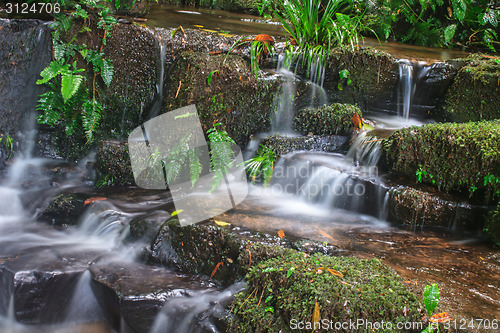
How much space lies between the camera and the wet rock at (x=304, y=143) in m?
5.15

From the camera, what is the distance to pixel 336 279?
8.22ft

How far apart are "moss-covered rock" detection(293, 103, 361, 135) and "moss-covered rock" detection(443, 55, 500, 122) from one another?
1.55m

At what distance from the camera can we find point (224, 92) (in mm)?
5168

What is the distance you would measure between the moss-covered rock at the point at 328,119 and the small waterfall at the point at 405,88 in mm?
1104

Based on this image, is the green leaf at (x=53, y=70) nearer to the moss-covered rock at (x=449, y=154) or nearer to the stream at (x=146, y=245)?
the stream at (x=146, y=245)

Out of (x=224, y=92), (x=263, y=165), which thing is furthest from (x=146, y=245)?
(x=224, y=92)

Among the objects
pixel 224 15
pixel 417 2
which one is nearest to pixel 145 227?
pixel 224 15

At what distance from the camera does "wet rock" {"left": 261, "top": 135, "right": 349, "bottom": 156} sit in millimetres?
5152

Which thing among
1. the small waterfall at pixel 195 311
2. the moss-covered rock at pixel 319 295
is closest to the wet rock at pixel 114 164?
the small waterfall at pixel 195 311

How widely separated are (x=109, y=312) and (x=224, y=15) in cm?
746

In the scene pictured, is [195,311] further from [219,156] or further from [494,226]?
[494,226]

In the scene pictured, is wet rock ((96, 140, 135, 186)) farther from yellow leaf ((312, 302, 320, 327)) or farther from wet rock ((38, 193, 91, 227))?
yellow leaf ((312, 302, 320, 327))

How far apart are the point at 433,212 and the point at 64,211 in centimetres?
408

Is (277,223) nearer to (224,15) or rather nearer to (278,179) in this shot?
(278,179)
